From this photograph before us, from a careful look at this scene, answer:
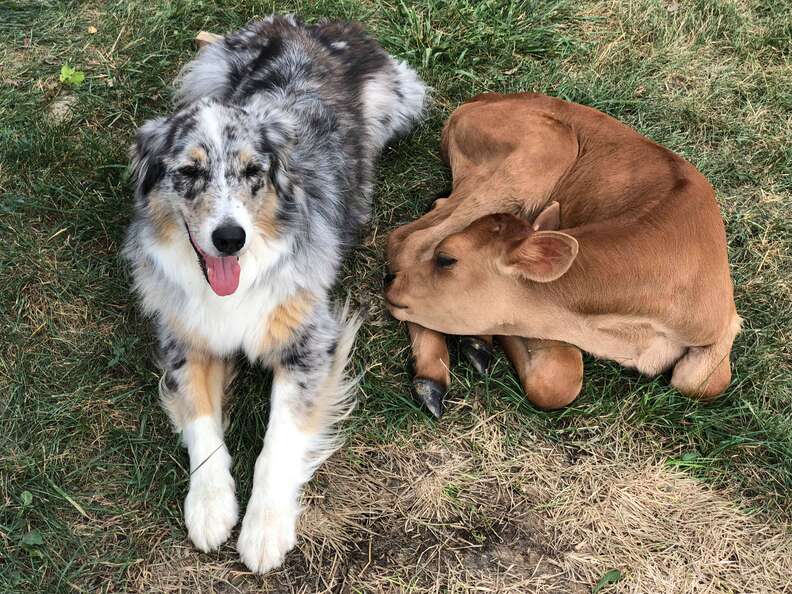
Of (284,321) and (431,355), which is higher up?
(284,321)

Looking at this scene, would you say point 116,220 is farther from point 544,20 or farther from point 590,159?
point 544,20

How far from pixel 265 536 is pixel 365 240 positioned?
83.2 inches

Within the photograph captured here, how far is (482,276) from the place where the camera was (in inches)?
149

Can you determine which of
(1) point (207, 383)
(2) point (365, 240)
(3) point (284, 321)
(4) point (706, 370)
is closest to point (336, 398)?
(3) point (284, 321)

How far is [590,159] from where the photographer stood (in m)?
4.46

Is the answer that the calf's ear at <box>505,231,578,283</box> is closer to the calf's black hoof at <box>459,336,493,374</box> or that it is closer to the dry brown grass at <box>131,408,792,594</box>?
the calf's black hoof at <box>459,336,493,374</box>

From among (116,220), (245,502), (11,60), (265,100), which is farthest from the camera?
(11,60)

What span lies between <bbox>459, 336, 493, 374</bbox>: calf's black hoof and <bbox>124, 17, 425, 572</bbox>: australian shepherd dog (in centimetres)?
68

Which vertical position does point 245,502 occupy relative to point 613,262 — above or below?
below

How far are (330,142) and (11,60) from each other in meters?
2.76

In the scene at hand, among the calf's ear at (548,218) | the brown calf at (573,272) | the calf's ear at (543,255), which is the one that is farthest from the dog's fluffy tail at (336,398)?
the calf's ear at (548,218)

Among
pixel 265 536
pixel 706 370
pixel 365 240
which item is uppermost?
pixel 706 370

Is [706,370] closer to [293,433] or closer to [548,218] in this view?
[548,218]

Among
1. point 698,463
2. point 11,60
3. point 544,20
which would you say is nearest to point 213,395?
point 698,463
